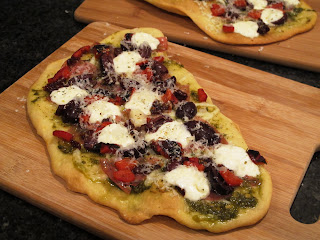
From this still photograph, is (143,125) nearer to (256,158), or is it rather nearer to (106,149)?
(106,149)

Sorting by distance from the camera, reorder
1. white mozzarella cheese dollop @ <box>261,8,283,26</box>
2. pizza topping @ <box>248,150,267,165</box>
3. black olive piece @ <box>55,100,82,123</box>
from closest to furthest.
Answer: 1. pizza topping @ <box>248,150,267,165</box>
2. black olive piece @ <box>55,100,82,123</box>
3. white mozzarella cheese dollop @ <box>261,8,283,26</box>

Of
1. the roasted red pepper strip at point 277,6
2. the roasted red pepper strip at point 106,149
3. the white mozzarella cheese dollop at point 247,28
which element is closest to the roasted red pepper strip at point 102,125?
the roasted red pepper strip at point 106,149

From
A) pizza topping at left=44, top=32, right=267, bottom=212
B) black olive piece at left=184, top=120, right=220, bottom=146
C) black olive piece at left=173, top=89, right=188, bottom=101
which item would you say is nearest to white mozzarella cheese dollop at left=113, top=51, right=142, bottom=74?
pizza topping at left=44, top=32, right=267, bottom=212

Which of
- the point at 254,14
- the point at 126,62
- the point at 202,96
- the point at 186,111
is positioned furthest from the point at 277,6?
the point at 186,111

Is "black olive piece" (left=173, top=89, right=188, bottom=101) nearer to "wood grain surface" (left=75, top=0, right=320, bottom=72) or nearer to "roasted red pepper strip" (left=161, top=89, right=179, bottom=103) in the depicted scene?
"roasted red pepper strip" (left=161, top=89, right=179, bottom=103)

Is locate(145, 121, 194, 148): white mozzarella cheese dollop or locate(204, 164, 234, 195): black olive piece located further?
locate(145, 121, 194, 148): white mozzarella cheese dollop

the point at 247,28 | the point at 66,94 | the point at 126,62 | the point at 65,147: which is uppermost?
the point at 247,28
